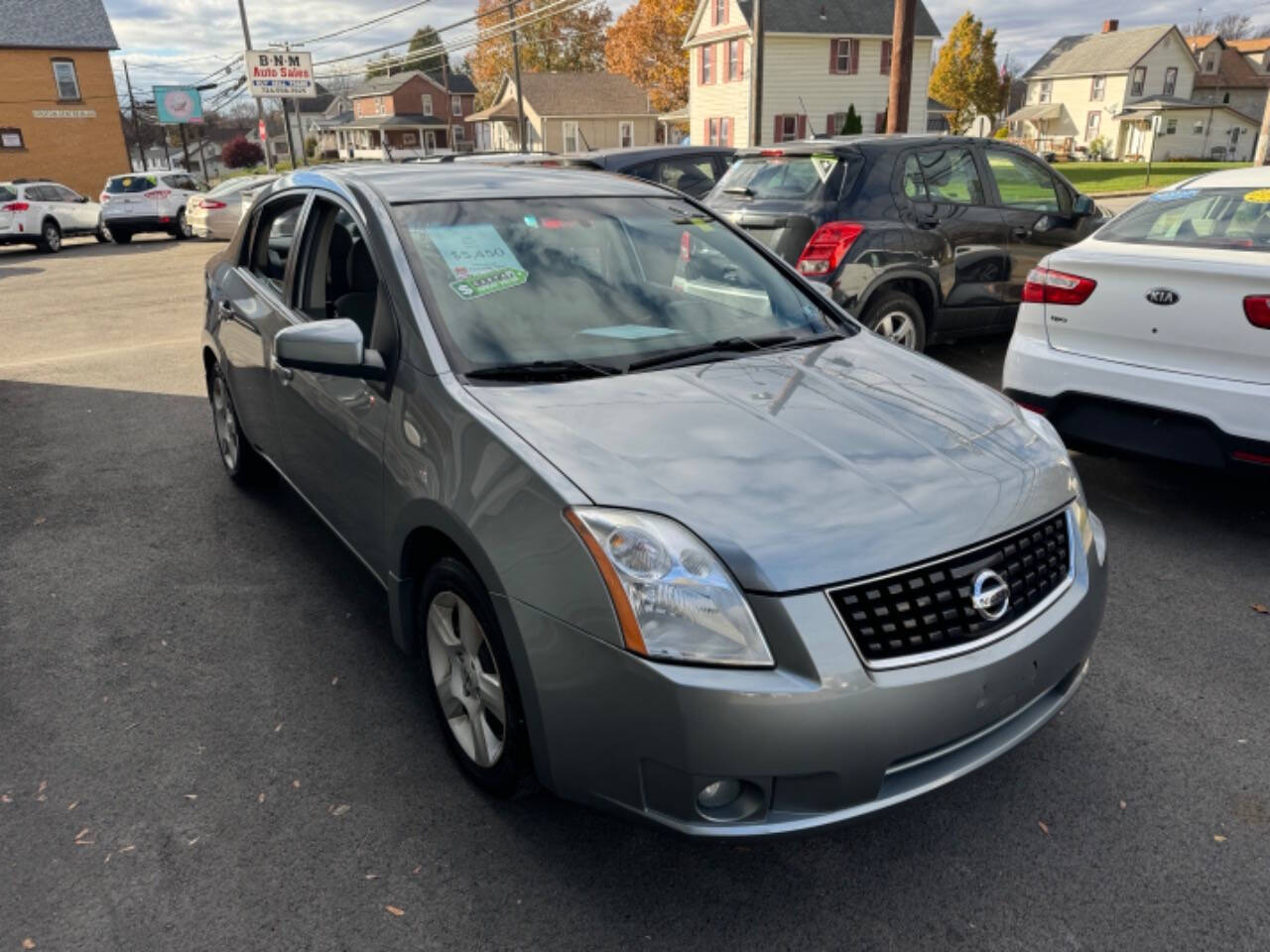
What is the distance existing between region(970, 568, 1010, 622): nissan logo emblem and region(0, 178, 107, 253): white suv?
2462 centimetres

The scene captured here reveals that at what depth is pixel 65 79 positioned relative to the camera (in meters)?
37.0

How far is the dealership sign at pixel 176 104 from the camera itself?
50.6 metres

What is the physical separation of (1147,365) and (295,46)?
131 ft

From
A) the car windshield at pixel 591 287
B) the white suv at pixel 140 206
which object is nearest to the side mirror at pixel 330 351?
the car windshield at pixel 591 287

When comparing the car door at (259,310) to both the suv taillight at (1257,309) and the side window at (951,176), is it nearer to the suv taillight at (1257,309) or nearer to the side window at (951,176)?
the suv taillight at (1257,309)

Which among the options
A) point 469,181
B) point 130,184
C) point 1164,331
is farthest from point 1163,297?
point 130,184

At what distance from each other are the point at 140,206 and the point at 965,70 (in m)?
55.1

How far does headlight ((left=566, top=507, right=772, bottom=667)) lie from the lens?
2.09 metres

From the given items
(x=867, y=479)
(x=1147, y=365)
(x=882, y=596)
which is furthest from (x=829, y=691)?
(x=1147, y=365)

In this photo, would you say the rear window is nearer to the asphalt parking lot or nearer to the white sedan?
the white sedan

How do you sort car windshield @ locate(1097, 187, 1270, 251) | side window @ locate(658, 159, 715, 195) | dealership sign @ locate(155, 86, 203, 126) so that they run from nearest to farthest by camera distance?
car windshield @ locate(1097, 187, 1270, 251), side window @ locate(658, 159, 715, 195), dealership sign @ locate(155, 86, 203, 126)

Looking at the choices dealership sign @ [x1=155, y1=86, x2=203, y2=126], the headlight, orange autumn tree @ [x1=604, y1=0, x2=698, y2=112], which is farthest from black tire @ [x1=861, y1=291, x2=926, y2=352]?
orange autumn tree @ [x1=604, y1=0, x2=698, y2=112]

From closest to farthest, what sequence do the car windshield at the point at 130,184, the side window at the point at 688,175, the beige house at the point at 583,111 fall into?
the side window at the point at 688,175 → the car windshield at the point at 130,184 → the beige house at the point at 583,111

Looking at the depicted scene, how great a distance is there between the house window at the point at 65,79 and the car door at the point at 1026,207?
4013 centimetres
